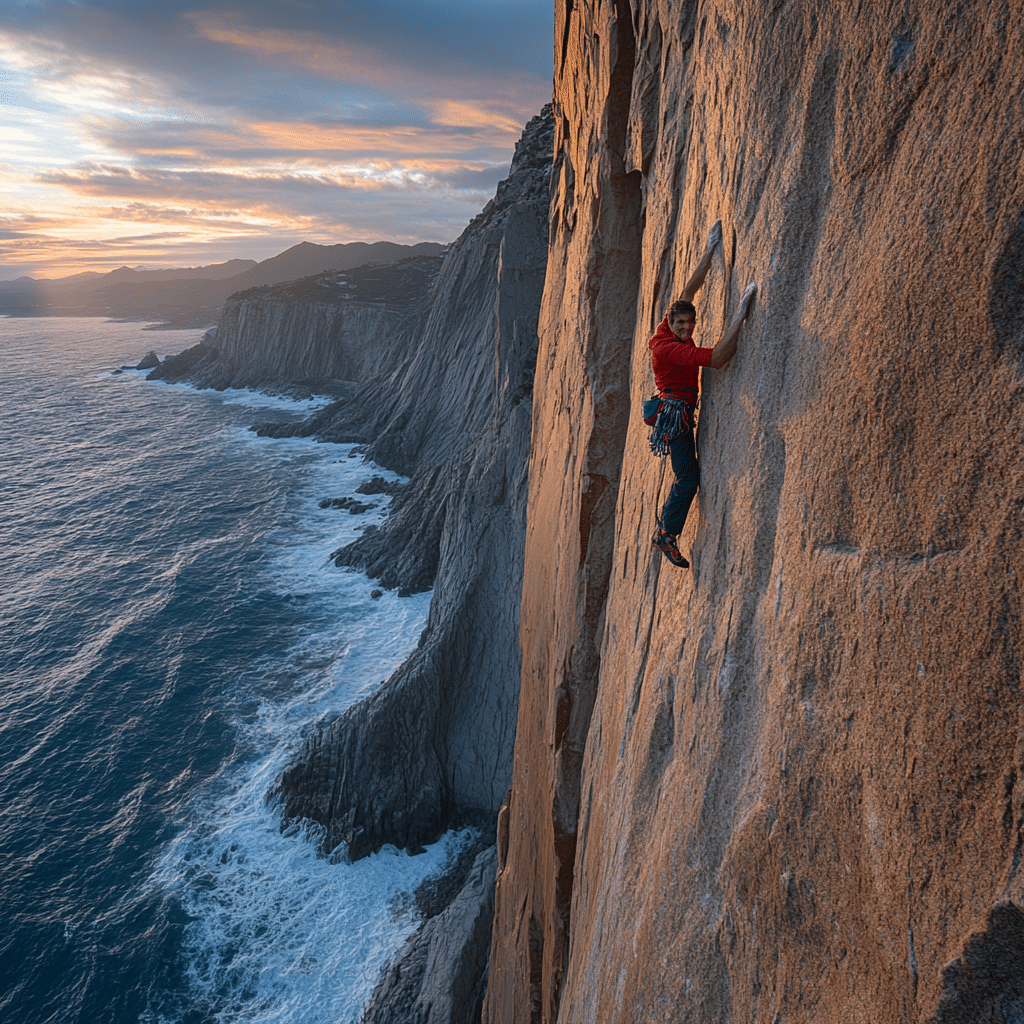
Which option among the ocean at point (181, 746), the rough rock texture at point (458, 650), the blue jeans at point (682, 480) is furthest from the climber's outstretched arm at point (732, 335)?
the rough rock texture at point (458, 650)

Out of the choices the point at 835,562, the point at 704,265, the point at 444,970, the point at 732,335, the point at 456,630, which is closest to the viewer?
the point at 835,562

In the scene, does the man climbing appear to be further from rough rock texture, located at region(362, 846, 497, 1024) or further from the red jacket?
rough rock texture, located at region(362, 846, 497, 1024)

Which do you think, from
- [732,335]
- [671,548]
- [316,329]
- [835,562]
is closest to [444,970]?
[671,548]

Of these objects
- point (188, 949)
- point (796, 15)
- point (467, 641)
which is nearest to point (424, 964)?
point (188, 949)

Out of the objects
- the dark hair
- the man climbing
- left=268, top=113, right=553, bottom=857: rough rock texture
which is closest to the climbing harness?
the man climbing

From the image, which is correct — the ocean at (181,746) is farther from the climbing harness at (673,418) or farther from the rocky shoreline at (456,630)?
the climbing harness at (673,418)

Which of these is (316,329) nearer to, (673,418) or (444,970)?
(444,970)
